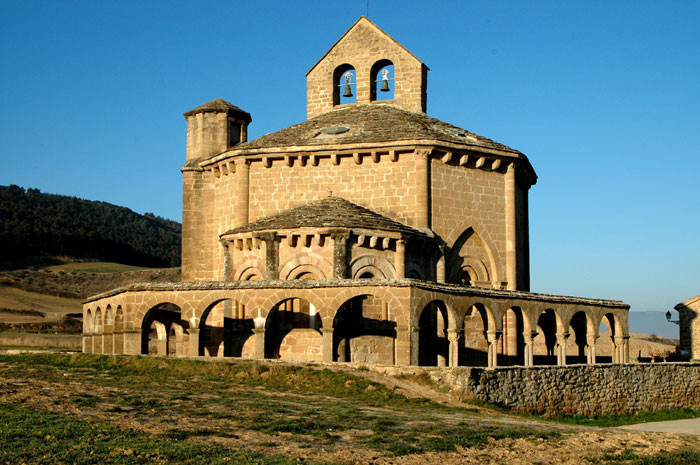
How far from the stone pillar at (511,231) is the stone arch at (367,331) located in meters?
5.99

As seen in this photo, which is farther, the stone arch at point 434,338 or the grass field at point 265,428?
the stone arch at point 434,338

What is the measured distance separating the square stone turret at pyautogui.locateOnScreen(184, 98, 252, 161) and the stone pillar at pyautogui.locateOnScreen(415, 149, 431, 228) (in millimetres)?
8874

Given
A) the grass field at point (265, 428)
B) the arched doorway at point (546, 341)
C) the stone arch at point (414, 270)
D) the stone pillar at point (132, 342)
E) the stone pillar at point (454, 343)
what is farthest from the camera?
the arched doorway at point (546, 341)

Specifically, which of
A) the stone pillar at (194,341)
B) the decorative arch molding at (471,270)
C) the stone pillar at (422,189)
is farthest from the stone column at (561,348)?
the stone pillar at (194,341)

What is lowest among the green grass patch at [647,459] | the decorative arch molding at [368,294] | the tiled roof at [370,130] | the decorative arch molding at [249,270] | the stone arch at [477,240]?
the green grass patch at [647,459]

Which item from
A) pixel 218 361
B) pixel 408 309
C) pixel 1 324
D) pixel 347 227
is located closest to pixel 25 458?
pixel 218 361

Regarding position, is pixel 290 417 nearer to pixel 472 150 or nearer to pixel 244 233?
pixel 244 233

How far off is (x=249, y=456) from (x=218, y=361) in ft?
32.0

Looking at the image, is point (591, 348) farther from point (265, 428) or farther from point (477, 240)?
point (265, 428)

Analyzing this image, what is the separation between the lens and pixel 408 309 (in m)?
23.2

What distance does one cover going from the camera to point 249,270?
29125 millimetres

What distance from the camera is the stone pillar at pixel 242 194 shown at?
1261 inches

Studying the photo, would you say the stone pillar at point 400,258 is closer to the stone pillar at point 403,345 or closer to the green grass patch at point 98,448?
the stone pillar at point 403,345

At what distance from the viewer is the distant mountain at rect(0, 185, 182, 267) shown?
90.9 metres
